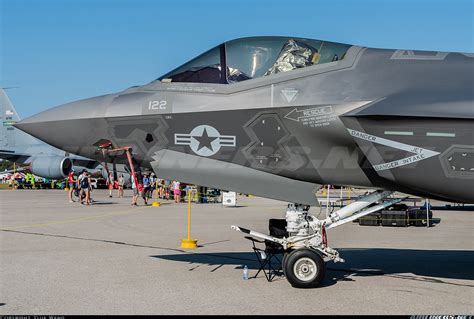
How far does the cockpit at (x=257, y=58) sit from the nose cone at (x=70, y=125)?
134 cm

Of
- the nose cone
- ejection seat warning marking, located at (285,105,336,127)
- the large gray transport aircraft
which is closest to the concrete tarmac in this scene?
the large gray transport aircraft

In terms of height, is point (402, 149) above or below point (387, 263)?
above

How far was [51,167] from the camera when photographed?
129 ft

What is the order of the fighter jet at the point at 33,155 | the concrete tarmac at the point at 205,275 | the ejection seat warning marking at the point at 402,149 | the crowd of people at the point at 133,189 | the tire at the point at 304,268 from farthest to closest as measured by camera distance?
the fighter jet at the point at 33,155 < the crowd of people at the point at 133,189 < the tire at the point at 304,268 < the ejection seat warning marking at the point at 402,149 < the concrete tarmac at the point at 205,275

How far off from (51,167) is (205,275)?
33.4 m

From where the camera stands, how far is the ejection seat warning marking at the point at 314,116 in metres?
7.16

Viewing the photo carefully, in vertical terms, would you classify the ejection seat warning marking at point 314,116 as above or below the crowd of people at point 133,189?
above

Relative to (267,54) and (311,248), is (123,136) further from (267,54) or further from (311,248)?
(311,248)

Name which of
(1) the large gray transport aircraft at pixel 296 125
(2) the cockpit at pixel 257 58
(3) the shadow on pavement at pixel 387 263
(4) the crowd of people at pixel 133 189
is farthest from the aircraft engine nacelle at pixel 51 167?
(2) the cockpit at pixel 257 58

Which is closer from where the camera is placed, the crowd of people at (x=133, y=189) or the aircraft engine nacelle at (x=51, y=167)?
the crowd of people at (x=133, y=189)

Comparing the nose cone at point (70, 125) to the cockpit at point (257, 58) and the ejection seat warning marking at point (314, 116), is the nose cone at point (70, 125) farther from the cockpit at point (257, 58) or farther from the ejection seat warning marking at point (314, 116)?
the ejection seat warning marking at point (314, 116)

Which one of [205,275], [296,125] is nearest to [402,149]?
[296,125]

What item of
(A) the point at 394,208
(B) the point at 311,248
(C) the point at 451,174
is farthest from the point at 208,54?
(A) the point at 394,208

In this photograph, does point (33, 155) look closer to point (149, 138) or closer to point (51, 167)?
point (51, 167)
